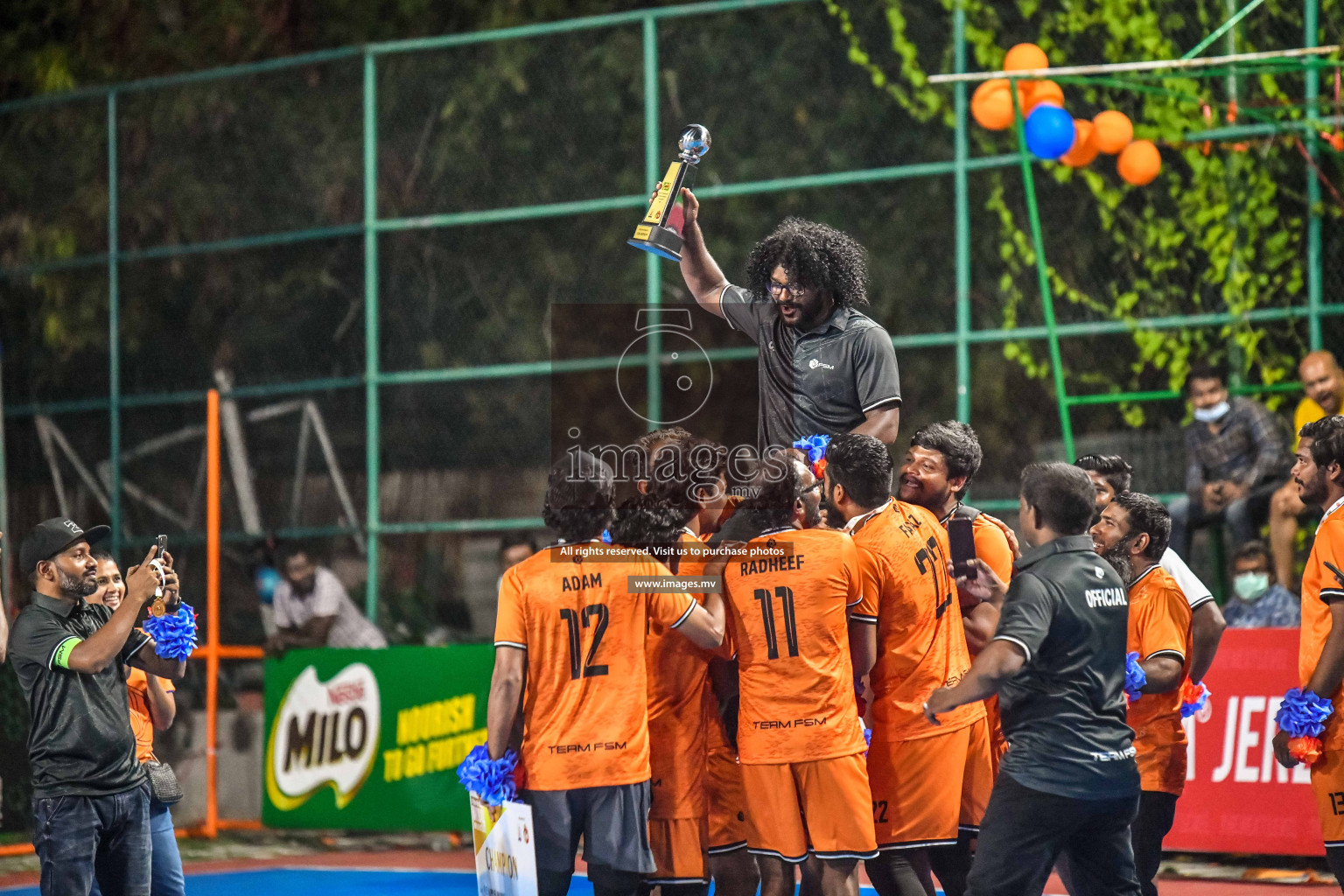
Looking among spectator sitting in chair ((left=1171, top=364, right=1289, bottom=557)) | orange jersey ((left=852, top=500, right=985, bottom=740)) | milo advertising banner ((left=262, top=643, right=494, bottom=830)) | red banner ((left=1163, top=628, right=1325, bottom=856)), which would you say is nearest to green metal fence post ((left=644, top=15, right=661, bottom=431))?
milo advertising banner ((left=262, top=643, right=494, bottom=830))

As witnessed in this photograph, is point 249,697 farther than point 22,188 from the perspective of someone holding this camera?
No

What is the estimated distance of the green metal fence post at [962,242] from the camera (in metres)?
11.6

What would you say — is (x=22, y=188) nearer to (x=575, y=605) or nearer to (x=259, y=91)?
(x=259, y=91)

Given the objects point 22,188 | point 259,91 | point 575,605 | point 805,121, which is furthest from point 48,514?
point 575,605

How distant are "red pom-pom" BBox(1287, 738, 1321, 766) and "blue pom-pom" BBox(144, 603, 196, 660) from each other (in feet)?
14.1

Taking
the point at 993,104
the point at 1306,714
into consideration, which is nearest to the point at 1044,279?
the point at 993,104

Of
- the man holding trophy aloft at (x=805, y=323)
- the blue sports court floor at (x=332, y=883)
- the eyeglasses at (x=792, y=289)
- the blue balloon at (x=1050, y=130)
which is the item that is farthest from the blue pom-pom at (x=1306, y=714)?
the blue balloon at (x=1050, y=130)

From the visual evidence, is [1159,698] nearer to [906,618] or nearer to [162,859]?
[906,618]

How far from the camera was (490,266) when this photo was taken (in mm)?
14164

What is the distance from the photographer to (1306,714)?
256 inches

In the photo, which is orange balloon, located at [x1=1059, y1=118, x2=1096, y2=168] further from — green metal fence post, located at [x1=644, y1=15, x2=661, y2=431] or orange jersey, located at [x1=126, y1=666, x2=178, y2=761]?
orange jersey, located at [x1=126, y1=666, x2=178, y2=761]

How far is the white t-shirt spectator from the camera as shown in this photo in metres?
12.8

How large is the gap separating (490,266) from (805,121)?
112 inches

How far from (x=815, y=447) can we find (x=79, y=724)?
120 inches
